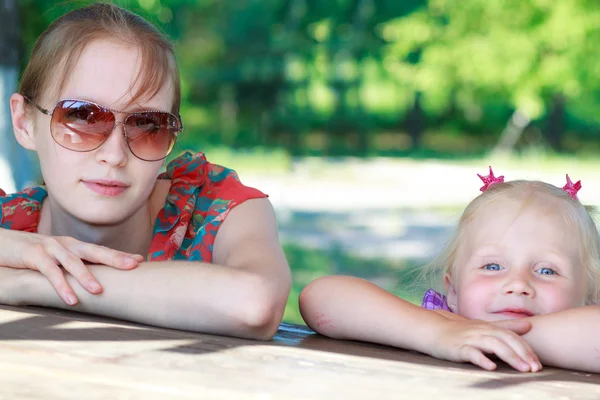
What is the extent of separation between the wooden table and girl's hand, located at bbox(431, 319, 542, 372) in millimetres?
26

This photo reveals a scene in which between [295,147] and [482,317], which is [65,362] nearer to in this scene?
[482,317]

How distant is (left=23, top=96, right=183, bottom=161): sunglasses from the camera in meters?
2.22

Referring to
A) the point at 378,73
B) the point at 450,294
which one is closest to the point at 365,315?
the point at 450,294

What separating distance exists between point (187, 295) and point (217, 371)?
53cm

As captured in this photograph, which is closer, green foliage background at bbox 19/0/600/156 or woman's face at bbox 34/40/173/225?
woman's face at bbox 34/40/173/225

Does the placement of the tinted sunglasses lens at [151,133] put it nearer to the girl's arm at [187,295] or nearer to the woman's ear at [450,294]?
the girl's arm at [187,295]

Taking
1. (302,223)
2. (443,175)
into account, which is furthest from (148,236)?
(443,175)

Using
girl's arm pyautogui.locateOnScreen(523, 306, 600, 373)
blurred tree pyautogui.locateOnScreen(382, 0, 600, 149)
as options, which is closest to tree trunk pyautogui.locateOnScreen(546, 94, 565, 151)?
blurred tree pyautogui.locateOnScreen(382, 0, 600, 149)

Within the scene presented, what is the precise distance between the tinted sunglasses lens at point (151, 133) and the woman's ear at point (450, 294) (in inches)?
33.0

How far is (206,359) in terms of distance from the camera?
1455 mm

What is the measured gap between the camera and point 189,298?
188 cm

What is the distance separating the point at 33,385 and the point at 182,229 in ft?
4.13

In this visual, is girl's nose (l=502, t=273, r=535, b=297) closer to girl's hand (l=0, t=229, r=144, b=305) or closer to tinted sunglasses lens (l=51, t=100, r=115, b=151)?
girl's hand (l=0, t=229, r=144, b=305)

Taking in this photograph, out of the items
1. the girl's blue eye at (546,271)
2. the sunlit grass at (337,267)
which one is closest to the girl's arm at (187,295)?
the girl's blue eye at (546,271)
